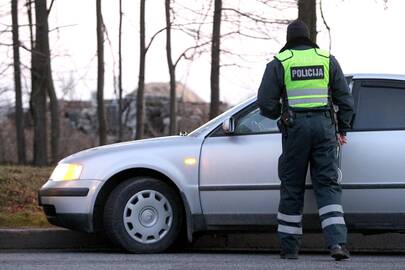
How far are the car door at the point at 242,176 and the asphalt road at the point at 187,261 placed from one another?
39 cm

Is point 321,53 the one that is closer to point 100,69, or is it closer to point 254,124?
point 254,124

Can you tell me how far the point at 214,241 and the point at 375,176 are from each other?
6.49ft

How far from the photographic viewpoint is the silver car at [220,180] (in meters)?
6.25

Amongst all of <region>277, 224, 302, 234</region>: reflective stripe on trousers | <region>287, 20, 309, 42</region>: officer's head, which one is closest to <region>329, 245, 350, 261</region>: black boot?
<region>277, 224, 302, 234</region>: reflective stripe on trousers

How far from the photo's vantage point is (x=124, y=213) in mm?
6512

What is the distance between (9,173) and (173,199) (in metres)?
4.93

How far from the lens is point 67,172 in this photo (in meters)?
6.69

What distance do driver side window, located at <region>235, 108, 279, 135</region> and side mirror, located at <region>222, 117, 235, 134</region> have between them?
0.19 ft

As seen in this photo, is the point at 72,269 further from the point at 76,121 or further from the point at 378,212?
the point at 76,121

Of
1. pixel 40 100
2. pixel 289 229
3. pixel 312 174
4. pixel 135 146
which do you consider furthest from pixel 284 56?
pixel 40 100

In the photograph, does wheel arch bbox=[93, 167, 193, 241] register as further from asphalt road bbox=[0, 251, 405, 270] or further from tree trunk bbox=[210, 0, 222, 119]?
tree trunk bbox=[210, 0, 222, 119]

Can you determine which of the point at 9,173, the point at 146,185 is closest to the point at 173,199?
the point at 146,185

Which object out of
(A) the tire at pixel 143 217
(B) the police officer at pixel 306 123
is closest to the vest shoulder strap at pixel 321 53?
(B) the police officer at pixel 306 123

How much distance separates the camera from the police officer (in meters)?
5.93
